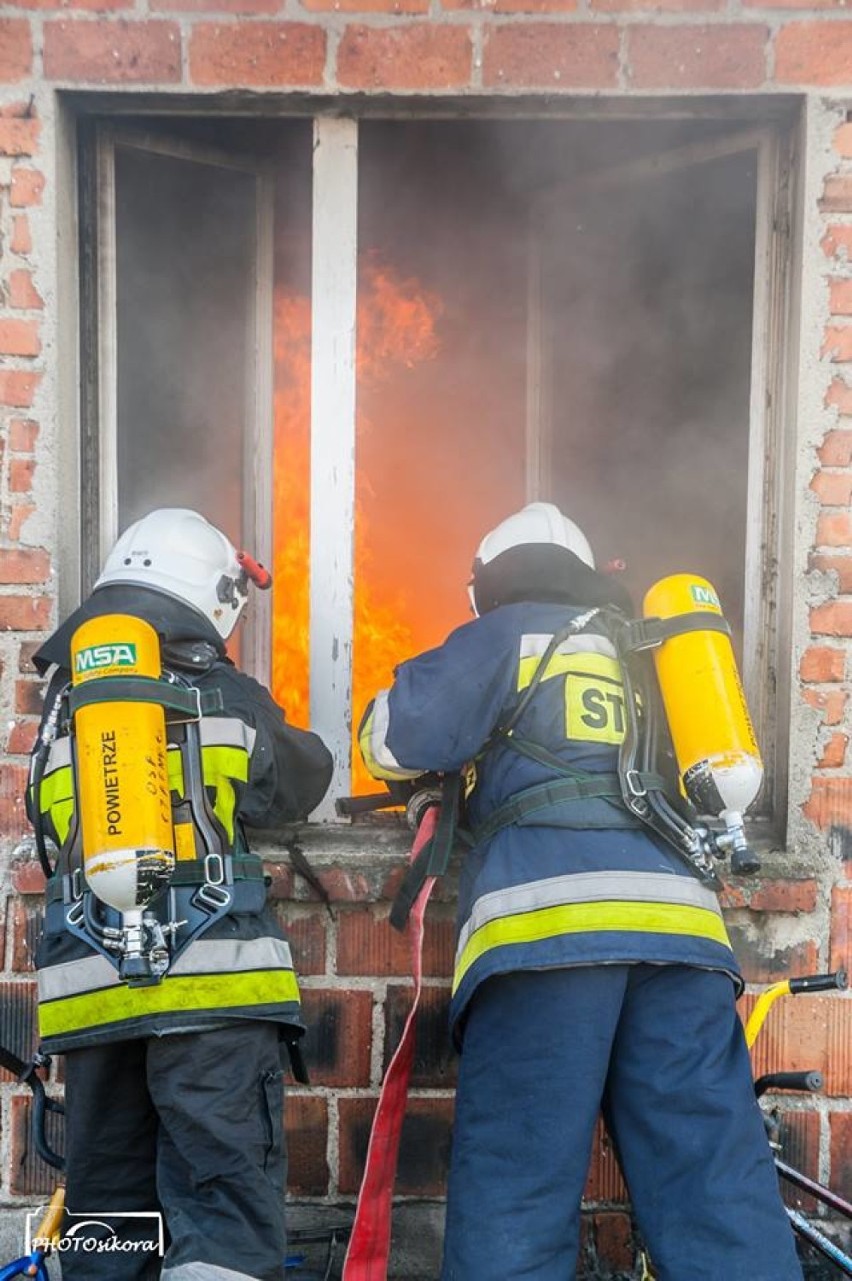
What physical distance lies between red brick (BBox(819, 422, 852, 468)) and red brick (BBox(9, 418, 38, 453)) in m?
2.10

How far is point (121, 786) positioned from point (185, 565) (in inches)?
29.2

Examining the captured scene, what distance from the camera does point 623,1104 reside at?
106 inches

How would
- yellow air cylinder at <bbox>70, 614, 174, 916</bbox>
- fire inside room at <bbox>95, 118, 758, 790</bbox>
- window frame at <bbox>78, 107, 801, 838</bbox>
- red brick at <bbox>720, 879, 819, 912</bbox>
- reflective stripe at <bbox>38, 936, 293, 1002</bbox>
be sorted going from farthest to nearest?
fire inside room at <bbox>95, 118, 758, 790</bbox> < window frame at <bbox>78, 107, 801, 838</bbox> < red brick at <bbox>720, 879, 819, 912</bbox> < reflective stripe at <bbox>38, 936, 293, 1002</bbox> < yellow air cylinder at <bbox>70, 614, 174, 916</bbox>

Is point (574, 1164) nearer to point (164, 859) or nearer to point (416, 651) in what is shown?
point (164, 859)

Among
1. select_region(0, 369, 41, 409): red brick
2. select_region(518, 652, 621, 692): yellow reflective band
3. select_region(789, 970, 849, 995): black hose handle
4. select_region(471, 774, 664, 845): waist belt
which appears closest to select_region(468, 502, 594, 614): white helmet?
select_region(518, 652, 621, 692): yellow reflective band

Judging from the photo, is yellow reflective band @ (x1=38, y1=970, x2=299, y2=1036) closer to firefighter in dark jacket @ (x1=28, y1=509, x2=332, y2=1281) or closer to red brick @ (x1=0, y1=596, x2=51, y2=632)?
firefighter in dark jacket @ (x1=28, y1=509, x2=332, y2=1281)

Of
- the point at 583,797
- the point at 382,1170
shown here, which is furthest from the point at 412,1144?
the point at 583,797

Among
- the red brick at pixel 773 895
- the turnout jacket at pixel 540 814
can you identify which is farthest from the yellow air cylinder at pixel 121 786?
the red brick at pixel 773 895

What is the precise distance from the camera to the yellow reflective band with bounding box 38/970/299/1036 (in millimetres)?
2674

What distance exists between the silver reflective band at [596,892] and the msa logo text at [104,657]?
93cm

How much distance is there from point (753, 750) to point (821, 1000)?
3.36ft

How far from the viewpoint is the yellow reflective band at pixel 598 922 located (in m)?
2.62

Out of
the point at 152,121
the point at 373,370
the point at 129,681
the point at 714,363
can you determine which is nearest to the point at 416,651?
the point at 373,370

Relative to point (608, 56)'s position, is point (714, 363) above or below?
below
